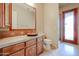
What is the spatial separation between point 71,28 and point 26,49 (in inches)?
102

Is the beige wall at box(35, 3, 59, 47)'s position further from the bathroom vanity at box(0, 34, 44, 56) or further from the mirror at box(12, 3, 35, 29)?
the bathroom vanity at box(0, 34, 44, 56)

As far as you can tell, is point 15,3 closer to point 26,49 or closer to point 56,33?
point 26,49

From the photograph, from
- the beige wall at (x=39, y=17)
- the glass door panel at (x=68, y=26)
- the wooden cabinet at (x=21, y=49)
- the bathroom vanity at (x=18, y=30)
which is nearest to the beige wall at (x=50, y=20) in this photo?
the beige wall at (x=39, y=17)

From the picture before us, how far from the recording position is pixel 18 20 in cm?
320

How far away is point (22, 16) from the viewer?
3.34 m

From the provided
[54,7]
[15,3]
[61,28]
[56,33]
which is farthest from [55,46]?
[15,3]

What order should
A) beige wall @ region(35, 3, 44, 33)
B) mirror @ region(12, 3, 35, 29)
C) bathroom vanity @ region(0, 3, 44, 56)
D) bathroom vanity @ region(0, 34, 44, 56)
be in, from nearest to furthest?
bathroom vanity @ region(0, 34, 44, 56), bathroom vanity @ region(0, 3, 44, 56), mirror @ region(12, 3, 35, 29), beige wall @ region(35, 3, 44, 33)

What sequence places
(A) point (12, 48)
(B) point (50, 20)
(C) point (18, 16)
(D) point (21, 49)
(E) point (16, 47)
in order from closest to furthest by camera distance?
1. (A) point (12, 48)
2. (E) point (16, 47)
3. (D) point (21, 49)
4. (C) point (18, 16)
5. (B) point (50, 20)

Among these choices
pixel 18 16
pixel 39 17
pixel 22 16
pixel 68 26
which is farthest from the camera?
pixel 68 26

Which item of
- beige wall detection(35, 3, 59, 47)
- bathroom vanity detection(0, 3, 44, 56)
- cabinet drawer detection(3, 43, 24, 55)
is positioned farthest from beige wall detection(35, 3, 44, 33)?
cabinet drawer detection(3, 43, 24, 55)

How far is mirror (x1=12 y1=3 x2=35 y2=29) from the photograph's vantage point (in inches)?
121

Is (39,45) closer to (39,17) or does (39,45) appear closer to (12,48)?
(39,17)

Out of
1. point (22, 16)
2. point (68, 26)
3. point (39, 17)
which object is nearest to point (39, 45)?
point (39, 17)

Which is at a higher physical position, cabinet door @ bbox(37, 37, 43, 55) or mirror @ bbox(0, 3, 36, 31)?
mirror @ bbox(0, 3, 36, 31)
